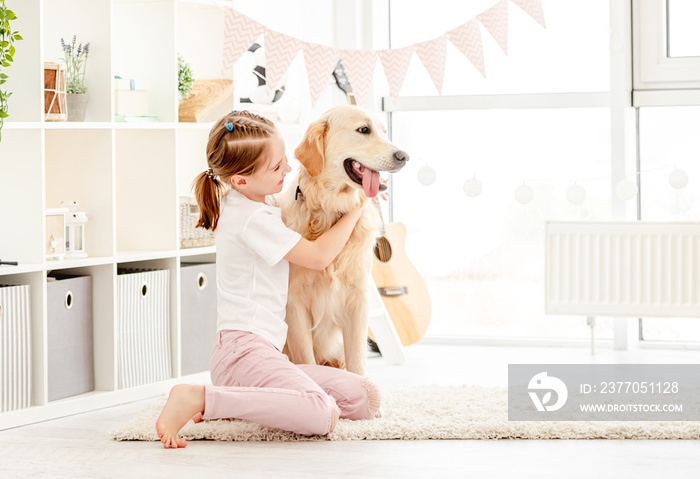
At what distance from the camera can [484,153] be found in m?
3.66

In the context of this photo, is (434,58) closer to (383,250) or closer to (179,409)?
(383,250)

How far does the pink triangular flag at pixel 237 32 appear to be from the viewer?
2811 mm

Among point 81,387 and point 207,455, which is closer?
point 207,455

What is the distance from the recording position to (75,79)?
2658 millimetres

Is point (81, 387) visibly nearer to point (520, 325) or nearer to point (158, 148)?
point (158, 148)

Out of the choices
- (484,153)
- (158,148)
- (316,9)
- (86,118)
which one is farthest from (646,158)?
(86,118)

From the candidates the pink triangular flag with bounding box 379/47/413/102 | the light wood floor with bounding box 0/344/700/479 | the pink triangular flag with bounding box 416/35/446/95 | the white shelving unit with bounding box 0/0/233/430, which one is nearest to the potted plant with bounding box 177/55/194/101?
the white shelving unit with bounding box 0/0/233/430

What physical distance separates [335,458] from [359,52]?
1542 millimetres

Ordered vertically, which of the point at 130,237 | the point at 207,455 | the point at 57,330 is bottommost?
the point at 207,455

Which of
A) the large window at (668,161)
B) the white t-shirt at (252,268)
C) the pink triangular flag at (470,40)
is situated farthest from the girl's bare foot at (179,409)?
the large window at (668,161)

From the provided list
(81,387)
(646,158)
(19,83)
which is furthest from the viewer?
(646,158)

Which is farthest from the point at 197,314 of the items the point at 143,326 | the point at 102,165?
the point at 102,165

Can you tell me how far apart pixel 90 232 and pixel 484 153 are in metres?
1.65

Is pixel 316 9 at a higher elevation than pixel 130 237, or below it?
higher
